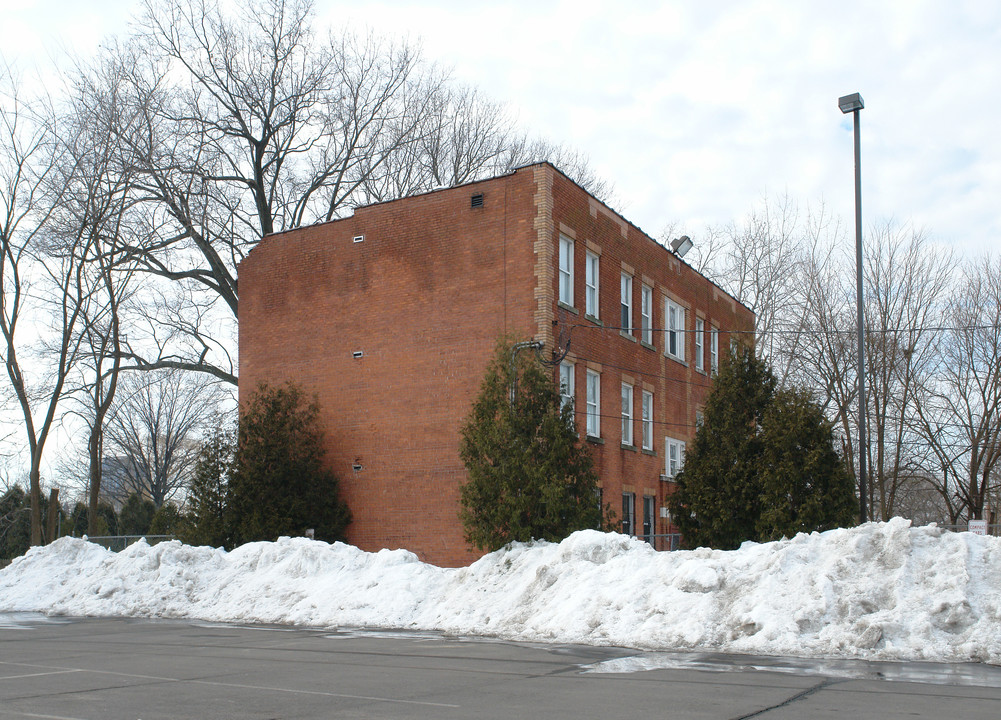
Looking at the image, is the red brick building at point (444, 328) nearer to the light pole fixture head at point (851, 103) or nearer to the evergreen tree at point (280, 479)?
the evergreen tree at point (280, 479)

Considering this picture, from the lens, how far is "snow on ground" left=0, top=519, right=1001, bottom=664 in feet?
41.6

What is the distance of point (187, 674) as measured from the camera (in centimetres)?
1061

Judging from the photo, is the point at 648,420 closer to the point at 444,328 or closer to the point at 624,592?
the point at 444,328

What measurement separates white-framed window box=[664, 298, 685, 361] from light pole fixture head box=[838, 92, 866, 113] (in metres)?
9.93

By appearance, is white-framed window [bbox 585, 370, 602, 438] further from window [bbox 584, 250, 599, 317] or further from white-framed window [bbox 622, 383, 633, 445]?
white-framed window [bbox 622, 383, 633, 445]

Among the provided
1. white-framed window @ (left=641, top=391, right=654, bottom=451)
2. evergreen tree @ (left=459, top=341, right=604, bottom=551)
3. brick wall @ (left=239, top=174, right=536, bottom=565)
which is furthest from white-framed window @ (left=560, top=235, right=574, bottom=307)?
white-framed window @ (left=641, top=391, right=654, bottom=451)

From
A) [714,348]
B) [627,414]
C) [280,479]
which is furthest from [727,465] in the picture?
[714,348]

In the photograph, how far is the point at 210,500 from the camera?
26.4 metres

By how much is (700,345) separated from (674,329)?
312cm

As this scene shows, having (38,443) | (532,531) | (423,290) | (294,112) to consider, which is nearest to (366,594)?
(532,531)

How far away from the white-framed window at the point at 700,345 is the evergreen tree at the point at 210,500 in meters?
16.4

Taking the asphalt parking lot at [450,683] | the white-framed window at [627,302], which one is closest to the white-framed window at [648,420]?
the white-framed window at [627,302]

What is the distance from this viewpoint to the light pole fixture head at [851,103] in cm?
2317

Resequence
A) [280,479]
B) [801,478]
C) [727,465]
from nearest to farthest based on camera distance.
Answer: [801,478], [727,465], [280,479]
